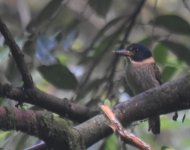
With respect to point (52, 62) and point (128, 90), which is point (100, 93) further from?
point (52, 62)

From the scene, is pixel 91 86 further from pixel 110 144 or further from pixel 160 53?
pixel 110 144

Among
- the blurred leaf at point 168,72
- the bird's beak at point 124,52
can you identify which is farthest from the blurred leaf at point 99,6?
the blurred leaf at point 168,72

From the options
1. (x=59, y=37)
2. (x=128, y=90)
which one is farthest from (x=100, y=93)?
(x=59, y=37)

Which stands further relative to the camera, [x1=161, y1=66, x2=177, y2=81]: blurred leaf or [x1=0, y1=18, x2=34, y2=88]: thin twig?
[x1=161, y1=66, x2=177, y2=81]: blurred leaf

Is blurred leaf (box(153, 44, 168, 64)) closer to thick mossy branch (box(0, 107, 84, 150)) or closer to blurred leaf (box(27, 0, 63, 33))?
blurred leaf (box(27, 0, 63, 33))

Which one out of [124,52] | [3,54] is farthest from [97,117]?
[124,52]

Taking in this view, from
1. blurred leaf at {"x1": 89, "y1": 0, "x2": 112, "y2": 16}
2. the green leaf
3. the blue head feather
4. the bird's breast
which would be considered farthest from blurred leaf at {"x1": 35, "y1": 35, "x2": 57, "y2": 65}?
the blue head feather
